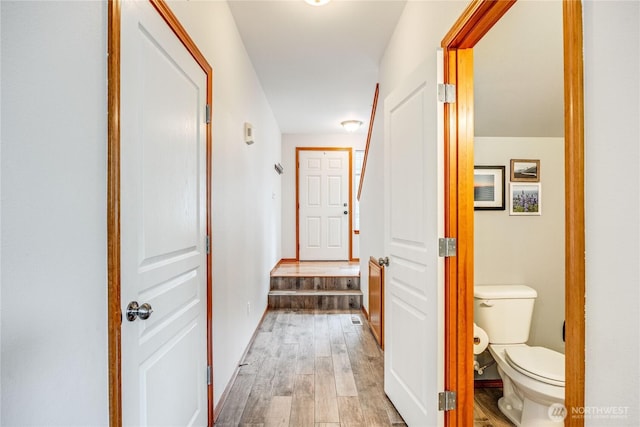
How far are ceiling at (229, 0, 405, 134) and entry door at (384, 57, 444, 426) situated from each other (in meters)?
0.71

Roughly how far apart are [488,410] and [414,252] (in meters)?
1.17

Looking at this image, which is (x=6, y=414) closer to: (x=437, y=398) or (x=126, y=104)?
(x=126, y=104)

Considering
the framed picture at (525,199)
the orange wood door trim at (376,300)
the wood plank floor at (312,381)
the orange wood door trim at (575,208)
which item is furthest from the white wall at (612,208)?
the orange wood door trim at (376,300)

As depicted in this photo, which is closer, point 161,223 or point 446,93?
point 161,223

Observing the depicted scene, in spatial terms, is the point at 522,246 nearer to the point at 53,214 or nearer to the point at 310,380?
the point at 310,380

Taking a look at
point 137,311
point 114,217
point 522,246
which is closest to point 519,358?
point 522,246

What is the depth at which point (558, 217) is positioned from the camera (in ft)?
7.57

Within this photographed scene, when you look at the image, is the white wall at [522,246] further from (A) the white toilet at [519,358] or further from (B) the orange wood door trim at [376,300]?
(B) the orange wood door trim at [376,300]

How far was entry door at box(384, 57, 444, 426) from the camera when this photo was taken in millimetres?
1584

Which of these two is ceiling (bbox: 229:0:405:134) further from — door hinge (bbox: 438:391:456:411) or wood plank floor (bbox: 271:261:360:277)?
door hinge (bbox: 438:391:456:411)

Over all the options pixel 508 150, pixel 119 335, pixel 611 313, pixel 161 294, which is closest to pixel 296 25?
pixel 508 150

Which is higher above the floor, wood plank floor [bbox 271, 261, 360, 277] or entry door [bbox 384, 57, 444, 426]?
entry door [bbox 384, 57, 444, 426]

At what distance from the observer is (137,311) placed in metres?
0.99

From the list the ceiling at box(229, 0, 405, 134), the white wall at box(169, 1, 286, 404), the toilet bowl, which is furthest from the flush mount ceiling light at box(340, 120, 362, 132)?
the toilet bowl
